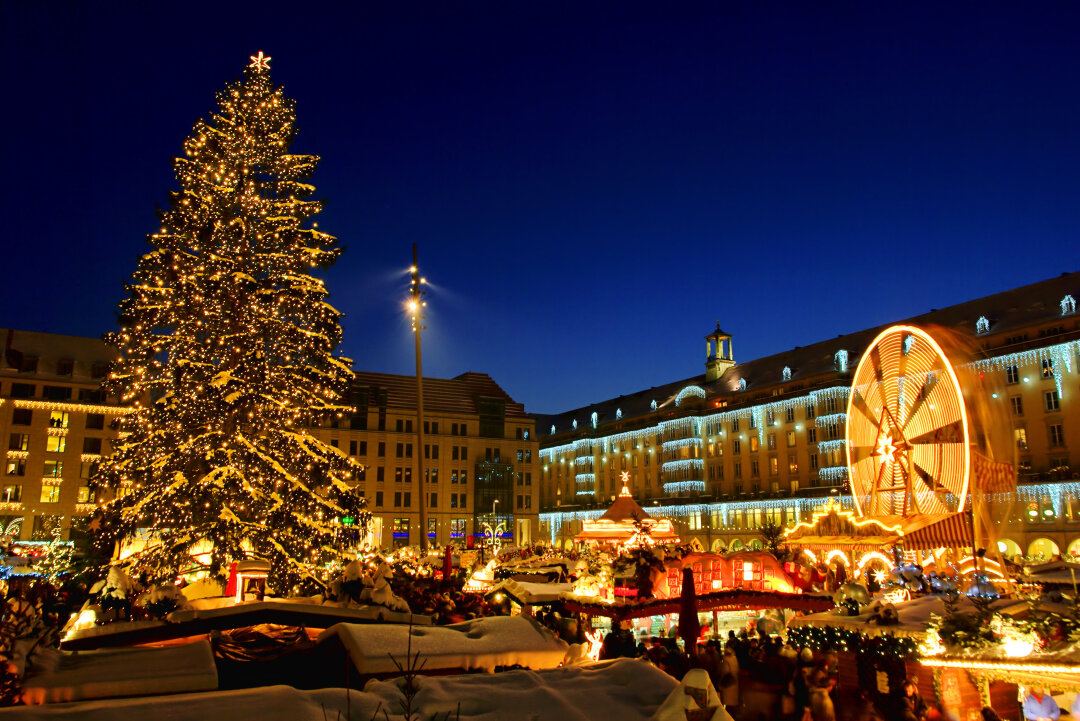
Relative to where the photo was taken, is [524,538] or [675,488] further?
[675,488]

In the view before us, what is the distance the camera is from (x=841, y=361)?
6600cm

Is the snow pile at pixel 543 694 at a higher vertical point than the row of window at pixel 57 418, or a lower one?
lower

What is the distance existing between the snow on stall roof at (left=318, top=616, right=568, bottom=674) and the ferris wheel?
54.9 feet

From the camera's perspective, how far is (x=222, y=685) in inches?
330

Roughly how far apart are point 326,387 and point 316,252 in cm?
348

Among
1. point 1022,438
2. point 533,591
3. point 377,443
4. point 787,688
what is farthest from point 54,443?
point 1022,438

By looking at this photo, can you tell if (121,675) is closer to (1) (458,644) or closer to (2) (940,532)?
(1) (458,644)

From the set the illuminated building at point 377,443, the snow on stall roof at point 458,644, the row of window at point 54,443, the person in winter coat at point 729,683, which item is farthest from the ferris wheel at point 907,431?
the row of window at point 54,443

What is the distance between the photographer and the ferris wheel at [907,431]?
900 inches

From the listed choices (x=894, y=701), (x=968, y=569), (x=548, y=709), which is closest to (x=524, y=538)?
(x=968, y=569)

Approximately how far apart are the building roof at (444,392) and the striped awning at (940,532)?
5474 centimetres

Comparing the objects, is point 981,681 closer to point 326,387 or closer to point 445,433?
point 326,387

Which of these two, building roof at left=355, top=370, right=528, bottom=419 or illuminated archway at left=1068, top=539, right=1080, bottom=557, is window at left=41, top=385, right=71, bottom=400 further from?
illuminated archway at left=1068, top=539, right=1080, bottom=557

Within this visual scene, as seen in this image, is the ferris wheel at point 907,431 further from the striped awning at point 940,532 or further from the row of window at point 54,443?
the row of window at point 54,443
